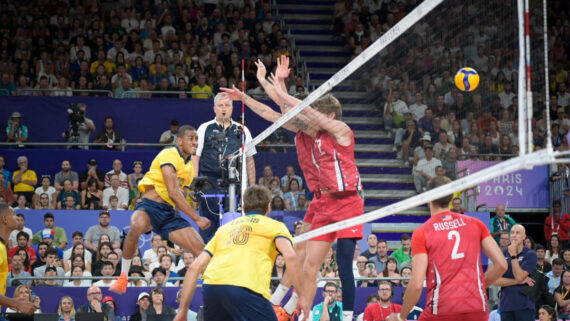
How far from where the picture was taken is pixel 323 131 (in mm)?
9172

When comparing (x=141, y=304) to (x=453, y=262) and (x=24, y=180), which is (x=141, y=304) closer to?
(x=24, y=180)

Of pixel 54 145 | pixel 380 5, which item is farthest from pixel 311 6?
pixel 54 145

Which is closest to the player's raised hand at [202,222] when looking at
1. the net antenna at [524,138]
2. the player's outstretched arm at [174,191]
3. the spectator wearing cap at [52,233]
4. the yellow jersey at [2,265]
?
the player's outstretched arm at [174,191]

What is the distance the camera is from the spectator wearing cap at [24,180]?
19086mm

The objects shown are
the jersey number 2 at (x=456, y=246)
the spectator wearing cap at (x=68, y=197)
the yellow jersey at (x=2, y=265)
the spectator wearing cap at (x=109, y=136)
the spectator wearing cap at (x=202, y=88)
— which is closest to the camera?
the jersey number 2 at (x=456, y=246)

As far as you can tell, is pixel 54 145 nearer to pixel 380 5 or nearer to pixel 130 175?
pixel 130 175

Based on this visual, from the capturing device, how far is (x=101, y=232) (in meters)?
17.5

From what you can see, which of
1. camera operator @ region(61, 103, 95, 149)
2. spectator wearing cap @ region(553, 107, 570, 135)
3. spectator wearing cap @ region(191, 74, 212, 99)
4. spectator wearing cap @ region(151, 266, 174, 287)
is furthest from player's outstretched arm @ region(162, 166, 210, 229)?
spectator wearing cap @ region(191, 74, 212, 99)

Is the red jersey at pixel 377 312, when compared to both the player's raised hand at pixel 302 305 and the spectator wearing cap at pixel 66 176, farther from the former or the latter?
the spectator wearing cap at pixel 66 176

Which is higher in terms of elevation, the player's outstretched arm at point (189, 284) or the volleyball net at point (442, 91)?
the volleyball net at point (442, 91)

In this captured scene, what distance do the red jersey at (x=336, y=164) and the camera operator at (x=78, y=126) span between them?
40.8 ft

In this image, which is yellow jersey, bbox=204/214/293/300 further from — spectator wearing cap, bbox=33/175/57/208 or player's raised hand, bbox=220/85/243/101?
spectator wearing cap, bbox=33/175/57/208

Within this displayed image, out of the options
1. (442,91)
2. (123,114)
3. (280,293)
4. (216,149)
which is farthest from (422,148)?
(123,114)

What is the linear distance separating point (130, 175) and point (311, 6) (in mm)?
10998
